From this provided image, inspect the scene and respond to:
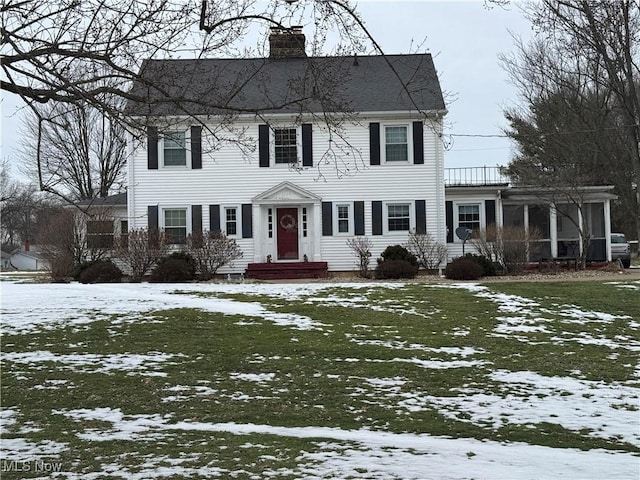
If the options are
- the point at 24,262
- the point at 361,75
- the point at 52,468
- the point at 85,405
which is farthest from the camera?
the point at 24,262

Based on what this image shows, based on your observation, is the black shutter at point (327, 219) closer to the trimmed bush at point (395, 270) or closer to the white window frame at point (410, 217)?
the white window frame at point (410, 217)

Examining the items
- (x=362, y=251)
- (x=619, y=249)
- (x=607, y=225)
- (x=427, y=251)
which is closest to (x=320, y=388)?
(x=362, y=251)

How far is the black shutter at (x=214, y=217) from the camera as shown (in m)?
23.6

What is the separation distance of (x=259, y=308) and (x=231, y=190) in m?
10.5

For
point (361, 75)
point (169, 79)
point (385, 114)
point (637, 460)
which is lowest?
point (637, 460)

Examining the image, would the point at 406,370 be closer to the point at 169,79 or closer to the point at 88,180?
the point at 169,79

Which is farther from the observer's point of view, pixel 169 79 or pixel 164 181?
pixel 164 181

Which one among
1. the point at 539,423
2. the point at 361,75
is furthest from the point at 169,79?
the point at 361,75

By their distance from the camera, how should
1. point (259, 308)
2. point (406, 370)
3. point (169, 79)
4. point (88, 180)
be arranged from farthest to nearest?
point (88, 180) < point (259, 308) < point (406, 370) < point (169, 79)

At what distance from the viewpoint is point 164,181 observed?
23.7 metres

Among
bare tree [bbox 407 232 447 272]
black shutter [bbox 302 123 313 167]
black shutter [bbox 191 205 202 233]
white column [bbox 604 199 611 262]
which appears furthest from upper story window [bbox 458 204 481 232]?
black shutter [bbox 191 205 202 233]

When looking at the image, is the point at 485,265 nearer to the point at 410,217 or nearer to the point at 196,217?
the point at 410,217

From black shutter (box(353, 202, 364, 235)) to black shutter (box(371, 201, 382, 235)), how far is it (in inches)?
13.2

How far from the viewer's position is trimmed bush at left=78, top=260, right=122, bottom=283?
21.2 metres
